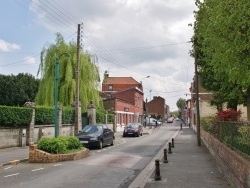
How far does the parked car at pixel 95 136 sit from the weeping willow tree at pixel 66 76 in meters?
9.66

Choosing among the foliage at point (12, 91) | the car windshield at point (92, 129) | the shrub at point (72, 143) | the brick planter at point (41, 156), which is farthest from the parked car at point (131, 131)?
the brick planter at point (41, 156)

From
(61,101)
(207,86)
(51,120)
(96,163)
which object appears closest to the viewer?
(96,163)

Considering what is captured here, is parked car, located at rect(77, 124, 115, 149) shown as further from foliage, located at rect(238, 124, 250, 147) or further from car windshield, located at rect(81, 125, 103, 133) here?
foliage, located at rect(238, 124, 250, 147)

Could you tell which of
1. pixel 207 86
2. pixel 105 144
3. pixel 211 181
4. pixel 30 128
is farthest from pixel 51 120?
pixel 211 181

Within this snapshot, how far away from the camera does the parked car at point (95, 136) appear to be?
910 inches

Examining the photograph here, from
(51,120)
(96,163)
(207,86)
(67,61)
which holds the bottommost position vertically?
(96,163)

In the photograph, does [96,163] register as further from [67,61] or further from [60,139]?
[67,61]

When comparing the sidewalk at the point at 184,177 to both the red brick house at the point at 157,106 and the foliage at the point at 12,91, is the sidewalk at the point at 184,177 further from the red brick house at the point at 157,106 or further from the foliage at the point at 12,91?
the red brick house at the point at 157,106

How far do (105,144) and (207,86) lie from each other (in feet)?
25.7

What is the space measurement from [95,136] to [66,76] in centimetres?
1268

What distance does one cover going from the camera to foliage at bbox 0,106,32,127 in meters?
21.5

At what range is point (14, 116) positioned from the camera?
22.4 m

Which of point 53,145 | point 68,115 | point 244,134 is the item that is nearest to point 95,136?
point 53,145

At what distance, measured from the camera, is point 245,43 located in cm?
991
